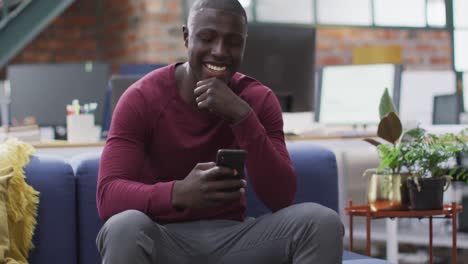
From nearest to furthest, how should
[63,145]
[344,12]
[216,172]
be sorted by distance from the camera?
[216,172], [63,145], [344,12]

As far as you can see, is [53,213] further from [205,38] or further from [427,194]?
[427,194]

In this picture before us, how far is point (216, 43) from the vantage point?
1.99m

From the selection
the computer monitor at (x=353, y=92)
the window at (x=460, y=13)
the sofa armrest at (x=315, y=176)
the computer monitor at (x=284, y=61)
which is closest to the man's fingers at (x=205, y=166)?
the sofa armrest at (x=315, y=176)

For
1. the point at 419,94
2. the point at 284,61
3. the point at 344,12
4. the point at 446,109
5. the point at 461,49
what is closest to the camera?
the point at 284,61

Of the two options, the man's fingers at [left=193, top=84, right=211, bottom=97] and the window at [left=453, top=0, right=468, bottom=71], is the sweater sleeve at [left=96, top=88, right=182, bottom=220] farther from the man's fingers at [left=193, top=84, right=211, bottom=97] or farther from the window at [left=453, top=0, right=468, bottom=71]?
the window at [left=453, top=0, right=468, bottom=71]

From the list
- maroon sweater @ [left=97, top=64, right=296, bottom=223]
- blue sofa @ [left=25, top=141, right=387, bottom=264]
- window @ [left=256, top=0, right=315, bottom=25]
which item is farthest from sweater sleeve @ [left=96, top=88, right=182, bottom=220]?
window @ [left=256, top=0, right=315, bottom=25]

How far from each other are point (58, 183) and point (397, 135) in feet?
3.19

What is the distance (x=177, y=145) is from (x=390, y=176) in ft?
2.45

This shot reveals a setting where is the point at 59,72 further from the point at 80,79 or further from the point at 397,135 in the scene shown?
the point at 397,135

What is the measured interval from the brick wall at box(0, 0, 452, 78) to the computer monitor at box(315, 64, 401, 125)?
2541mm

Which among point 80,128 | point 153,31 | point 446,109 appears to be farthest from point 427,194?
point 153,31

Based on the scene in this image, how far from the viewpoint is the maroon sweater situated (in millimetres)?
1921

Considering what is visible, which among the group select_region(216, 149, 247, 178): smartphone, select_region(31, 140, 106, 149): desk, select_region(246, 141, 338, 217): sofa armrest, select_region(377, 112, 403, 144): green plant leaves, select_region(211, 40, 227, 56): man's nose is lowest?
select_region(246, 141, 338, 217): sofa armrest

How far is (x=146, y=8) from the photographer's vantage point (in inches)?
231
